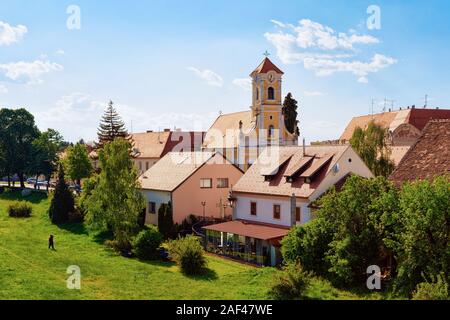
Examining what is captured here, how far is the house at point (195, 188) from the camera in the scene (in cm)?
4481

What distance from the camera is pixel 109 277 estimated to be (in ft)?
93.9

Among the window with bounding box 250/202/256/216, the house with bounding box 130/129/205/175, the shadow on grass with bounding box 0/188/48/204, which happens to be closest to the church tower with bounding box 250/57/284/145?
the house with bounding box 130/129/205/175

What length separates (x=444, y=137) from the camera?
26.8 meters

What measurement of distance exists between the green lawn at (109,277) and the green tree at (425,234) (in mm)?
2720

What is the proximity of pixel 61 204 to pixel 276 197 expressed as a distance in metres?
24.5

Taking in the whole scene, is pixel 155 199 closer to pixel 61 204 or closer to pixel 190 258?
pixel 61 204

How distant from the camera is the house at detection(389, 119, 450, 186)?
986 inches

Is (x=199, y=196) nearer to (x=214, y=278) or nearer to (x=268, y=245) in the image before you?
(x=268, y=245)

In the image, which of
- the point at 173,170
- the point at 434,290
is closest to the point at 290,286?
the point at 434,290

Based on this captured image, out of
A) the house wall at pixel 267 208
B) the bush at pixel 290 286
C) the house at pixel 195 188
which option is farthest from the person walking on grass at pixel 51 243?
the bush at pixel 290 286

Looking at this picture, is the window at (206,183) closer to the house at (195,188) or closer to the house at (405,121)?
the house at (195,188)

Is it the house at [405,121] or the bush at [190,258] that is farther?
the house at [405,121]

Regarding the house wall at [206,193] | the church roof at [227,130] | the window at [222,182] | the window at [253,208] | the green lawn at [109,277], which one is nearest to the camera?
the green lawn at [109,277]
